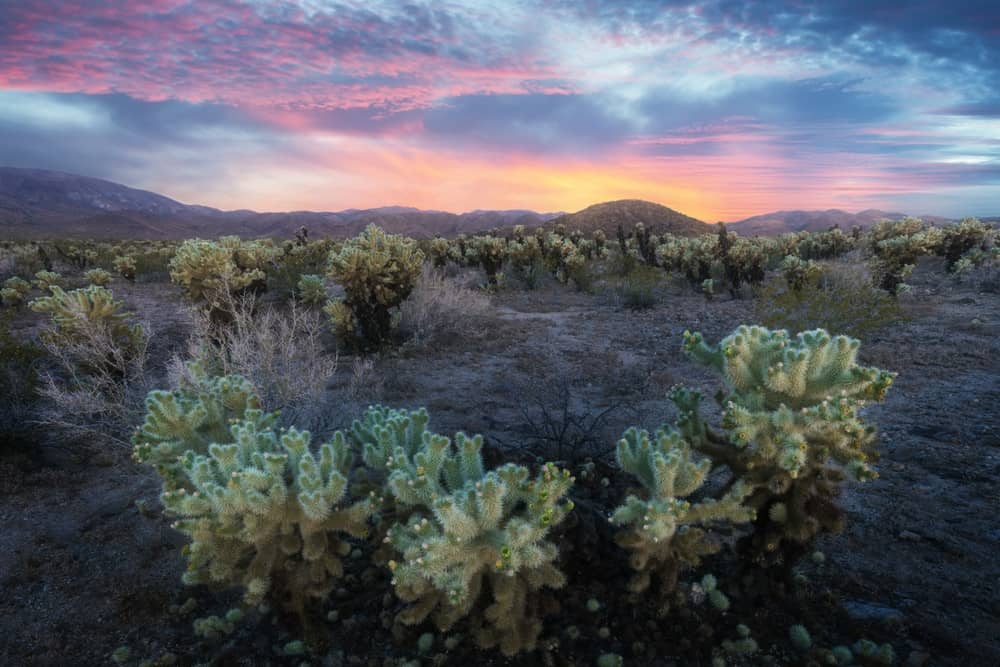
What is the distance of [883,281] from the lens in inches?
546

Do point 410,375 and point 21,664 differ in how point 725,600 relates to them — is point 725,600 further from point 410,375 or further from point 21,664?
point 410,375

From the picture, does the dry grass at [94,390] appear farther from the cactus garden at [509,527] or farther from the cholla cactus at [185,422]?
the cholla cactus at [185,422]

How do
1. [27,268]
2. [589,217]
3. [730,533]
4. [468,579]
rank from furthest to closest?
[589,217], [27,268], [730,533], [468,579]

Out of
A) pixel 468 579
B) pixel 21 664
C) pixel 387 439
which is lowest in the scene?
pixel 21 664

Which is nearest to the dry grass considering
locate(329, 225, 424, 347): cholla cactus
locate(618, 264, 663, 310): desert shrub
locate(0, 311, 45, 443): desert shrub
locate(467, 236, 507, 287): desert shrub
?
locate(0, 311, 45, 443): desert shrub

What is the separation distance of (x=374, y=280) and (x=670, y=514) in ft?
24.2

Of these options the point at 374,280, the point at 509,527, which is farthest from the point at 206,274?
the point at 509,527

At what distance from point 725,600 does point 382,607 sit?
2.14m

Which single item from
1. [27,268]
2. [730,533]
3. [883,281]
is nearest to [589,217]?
[883,281]

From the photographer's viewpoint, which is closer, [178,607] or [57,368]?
[178,607]

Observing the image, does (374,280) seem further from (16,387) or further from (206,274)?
(16,387)

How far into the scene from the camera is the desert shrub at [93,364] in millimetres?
5824

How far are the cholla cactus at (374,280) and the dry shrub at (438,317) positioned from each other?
47 centimetres

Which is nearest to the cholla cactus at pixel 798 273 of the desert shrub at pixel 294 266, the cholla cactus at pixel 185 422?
the desert shrub at pixel 294 266
